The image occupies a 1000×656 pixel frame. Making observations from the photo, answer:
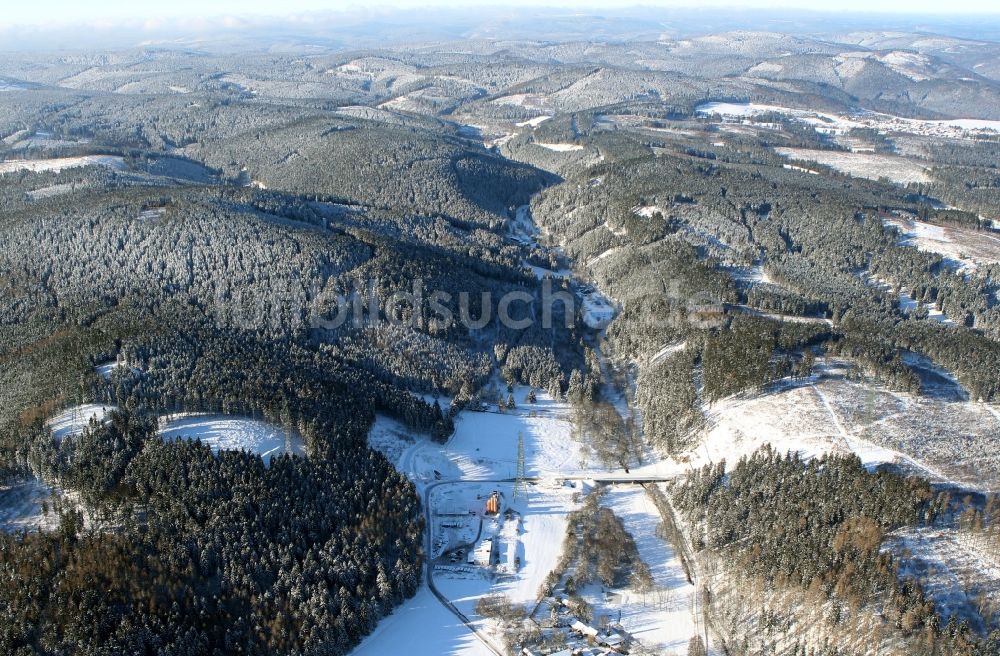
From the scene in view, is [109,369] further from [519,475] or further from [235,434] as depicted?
[519,475]

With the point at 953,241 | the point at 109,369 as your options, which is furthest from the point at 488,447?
the point at 953,241

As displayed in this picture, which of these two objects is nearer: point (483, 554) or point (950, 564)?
point (950, 564)

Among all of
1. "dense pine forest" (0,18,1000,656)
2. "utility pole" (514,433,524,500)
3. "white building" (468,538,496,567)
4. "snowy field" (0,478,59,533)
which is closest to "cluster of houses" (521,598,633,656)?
"dense pine forest" (0,18,1000,656)

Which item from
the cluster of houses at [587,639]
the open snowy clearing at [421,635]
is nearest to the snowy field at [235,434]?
the open snowy clearing at [421,635]

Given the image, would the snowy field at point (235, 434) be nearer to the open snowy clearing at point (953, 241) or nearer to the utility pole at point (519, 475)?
the utility pole at point (519, 475)

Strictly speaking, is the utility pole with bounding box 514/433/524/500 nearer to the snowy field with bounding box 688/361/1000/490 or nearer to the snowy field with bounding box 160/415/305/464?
the snowy field with bounding box 688/361/1000/490

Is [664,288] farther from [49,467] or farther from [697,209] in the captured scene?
[49,467]
